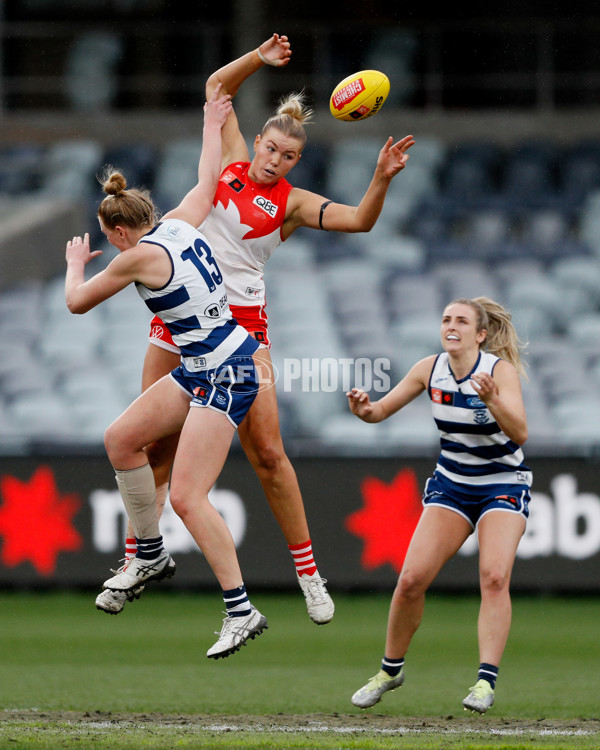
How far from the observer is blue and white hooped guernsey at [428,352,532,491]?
624cm

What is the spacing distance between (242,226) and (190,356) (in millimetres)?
788

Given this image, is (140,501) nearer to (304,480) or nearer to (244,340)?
(244,340)

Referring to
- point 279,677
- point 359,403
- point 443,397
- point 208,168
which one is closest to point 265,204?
point 208,168

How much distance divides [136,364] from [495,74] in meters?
5.82

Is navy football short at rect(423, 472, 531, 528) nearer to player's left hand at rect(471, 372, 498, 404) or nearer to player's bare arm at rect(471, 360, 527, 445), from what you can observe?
player's bare arm at rect(471, 360, 527, 445)

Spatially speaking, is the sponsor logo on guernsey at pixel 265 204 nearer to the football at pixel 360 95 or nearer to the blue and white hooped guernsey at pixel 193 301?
the blue and white hooped guernsey at pixel 193 301

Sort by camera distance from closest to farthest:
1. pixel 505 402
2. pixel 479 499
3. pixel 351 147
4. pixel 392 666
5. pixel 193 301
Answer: pixel 193 301 → pixel 505 402 → pixel 479 499 → pixel 392 666 → pixel 351 147

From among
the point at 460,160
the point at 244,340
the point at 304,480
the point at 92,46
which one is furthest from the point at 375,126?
the point at 244,340

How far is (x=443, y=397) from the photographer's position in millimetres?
6324

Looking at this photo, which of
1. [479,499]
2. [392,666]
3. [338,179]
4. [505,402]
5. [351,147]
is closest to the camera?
[505,402]

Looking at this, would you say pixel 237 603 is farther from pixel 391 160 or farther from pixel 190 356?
pixel 391 160

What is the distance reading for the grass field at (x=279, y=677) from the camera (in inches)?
248

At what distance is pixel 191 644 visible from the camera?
9328mm

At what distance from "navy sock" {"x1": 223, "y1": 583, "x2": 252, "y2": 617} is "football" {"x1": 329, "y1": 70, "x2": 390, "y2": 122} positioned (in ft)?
8.12
